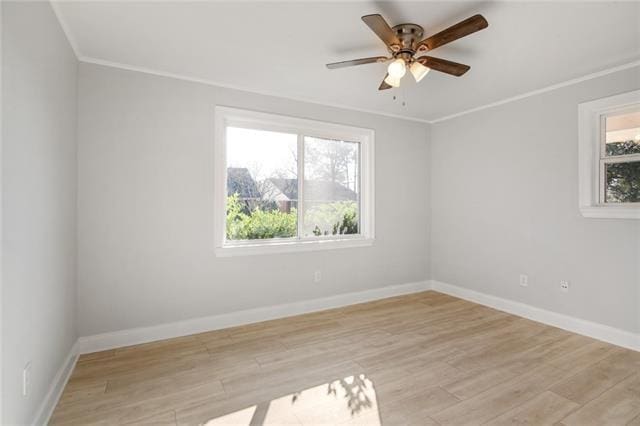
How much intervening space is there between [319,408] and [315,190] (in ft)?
8.15

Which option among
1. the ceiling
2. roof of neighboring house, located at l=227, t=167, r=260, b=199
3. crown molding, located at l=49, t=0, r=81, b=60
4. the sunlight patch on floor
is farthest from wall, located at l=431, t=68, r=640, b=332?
crown molding, located at l=49, t=0, r=81, b=60

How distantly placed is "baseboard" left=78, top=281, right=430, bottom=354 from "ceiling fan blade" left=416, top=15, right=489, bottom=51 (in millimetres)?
2857

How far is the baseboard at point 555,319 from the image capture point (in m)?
2.91

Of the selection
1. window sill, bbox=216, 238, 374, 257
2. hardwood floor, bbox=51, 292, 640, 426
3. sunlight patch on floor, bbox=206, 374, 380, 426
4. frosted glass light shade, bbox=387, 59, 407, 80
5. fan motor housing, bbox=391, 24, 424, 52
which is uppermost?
fan motor housing, bbox=391, 24, 424, 52

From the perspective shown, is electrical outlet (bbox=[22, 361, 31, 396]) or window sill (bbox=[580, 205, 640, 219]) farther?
window sill (bbox=[580, 205, 640, 219])

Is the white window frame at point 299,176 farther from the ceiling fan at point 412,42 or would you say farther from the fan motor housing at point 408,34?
the fan motor housing at point 408,34

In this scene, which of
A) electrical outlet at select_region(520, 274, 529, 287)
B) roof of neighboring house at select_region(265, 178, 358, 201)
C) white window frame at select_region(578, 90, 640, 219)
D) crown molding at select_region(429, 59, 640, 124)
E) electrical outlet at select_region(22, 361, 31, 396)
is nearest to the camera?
electrical outlet at select_region(22, 361, 31, 396)

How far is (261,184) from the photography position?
12.0 ft

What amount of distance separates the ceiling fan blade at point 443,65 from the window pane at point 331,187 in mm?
1824

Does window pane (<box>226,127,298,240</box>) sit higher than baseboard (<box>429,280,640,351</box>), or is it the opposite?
window pane (<box>226,127,298,240</box>)

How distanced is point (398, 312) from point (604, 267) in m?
2.01

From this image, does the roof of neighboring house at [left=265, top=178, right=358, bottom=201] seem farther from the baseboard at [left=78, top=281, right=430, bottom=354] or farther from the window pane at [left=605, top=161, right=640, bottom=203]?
the window pane at [left=605, top=161, right=640, bottom=203]

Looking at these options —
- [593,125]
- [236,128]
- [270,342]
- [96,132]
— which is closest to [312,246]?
[270,342]

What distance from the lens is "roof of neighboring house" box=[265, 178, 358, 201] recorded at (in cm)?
377
